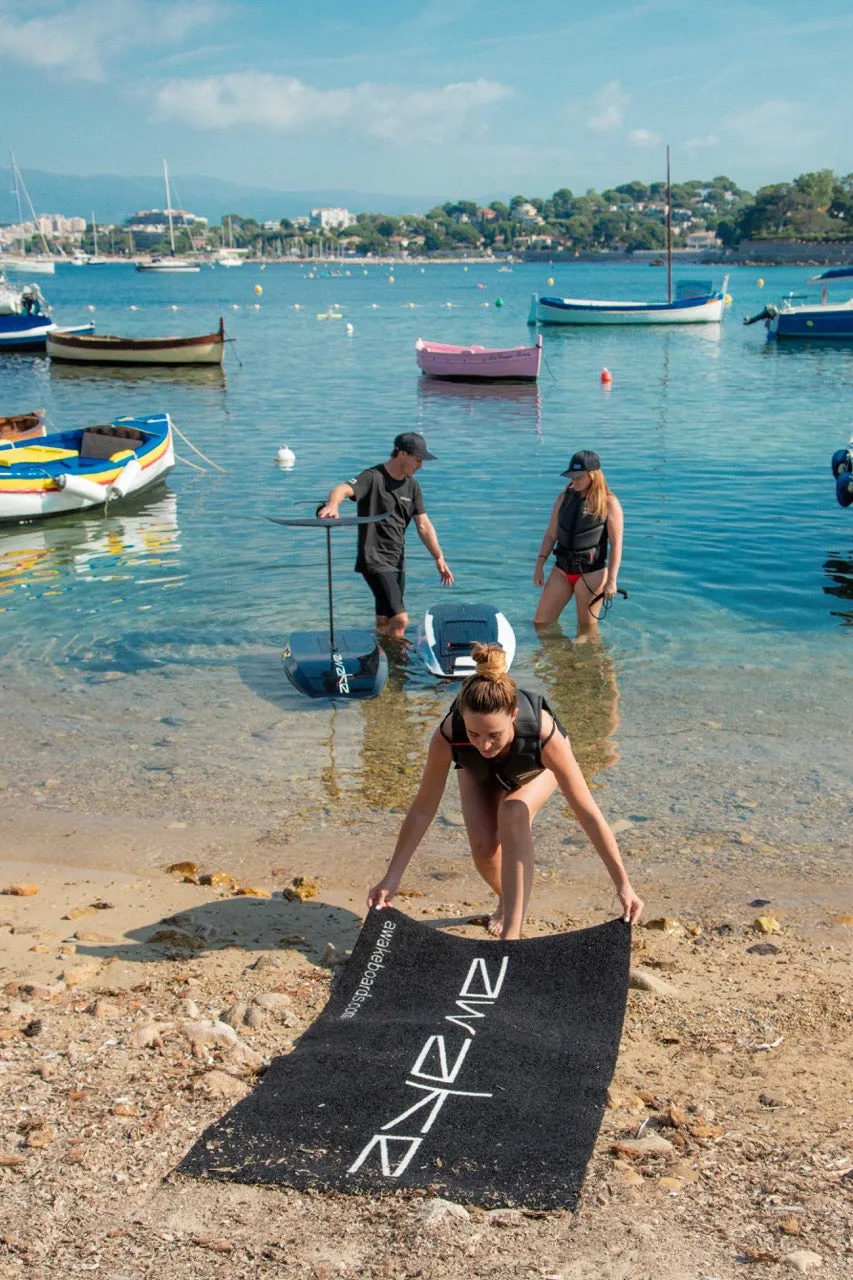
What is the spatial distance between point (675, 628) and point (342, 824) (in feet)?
18.7

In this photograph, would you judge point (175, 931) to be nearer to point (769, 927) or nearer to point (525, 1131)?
point (525, 1131)

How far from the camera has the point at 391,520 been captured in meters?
10.5

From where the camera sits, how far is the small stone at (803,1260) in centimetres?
332

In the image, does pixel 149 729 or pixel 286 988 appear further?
pixel 149 729

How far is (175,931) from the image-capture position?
19.1 ft

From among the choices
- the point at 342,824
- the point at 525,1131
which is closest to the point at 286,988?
the point at 525,1131

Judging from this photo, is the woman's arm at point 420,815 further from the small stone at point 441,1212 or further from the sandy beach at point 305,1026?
the small stone at point 441,1212

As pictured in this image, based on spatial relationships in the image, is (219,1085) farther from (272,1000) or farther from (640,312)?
(640,312)

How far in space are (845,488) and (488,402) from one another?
58.6 feet

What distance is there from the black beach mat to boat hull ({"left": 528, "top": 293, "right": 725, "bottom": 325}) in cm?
5756

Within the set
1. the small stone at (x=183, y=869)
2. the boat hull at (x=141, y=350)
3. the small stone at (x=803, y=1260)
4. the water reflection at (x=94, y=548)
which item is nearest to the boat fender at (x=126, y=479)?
the water reflection at (x=94, y=548)

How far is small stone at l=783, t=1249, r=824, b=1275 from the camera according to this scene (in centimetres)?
332

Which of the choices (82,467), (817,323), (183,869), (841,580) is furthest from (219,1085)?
(817,323)

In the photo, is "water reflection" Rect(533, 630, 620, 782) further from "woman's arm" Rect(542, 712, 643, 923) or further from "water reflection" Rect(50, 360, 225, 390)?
"water reflection" Rect(50, 360, 225, 390)
